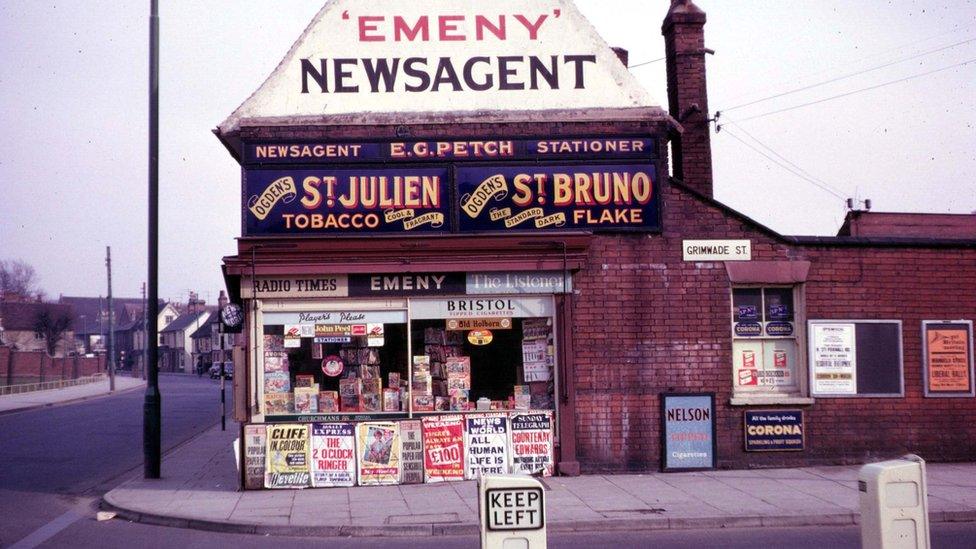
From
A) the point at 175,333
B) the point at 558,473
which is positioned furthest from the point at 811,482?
the point at 175,333

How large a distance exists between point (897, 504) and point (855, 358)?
8.44 m

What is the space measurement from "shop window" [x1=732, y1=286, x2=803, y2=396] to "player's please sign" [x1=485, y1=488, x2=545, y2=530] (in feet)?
29.7

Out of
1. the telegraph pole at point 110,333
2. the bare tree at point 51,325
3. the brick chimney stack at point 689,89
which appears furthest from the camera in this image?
the bare tree at point 51,325

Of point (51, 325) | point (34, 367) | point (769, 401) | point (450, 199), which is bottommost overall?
point (34, 367)

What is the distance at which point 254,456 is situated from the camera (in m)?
12.5

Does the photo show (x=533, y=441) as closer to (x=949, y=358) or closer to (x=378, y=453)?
(x=378, y=453)

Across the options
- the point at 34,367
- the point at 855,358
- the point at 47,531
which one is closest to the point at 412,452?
the point at 47,531

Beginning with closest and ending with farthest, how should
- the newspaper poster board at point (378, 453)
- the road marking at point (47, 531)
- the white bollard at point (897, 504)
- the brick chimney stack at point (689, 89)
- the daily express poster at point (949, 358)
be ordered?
1. the white bollard at point (897, 504)
2. the road marking at point (47, 531)
3. the newspaper poster board at point (378, 453)
4. the daily express poster at point (949, 358)
5. the brick chimney stack at point (689, 89)

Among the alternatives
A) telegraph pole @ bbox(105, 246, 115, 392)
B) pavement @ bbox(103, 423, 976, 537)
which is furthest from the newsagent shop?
telegraph pole @ bbox(105, 246, 115, 392)

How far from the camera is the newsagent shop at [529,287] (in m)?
12.9

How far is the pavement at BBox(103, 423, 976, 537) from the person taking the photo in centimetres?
989

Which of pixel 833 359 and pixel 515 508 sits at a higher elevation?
pixel 833 359

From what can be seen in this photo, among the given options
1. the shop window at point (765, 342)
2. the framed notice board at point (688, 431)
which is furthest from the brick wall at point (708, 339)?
the shop window at point (765, 342)

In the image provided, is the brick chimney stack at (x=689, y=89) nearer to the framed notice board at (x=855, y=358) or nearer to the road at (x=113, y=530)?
the framed notice board at (x=855, y=358)
